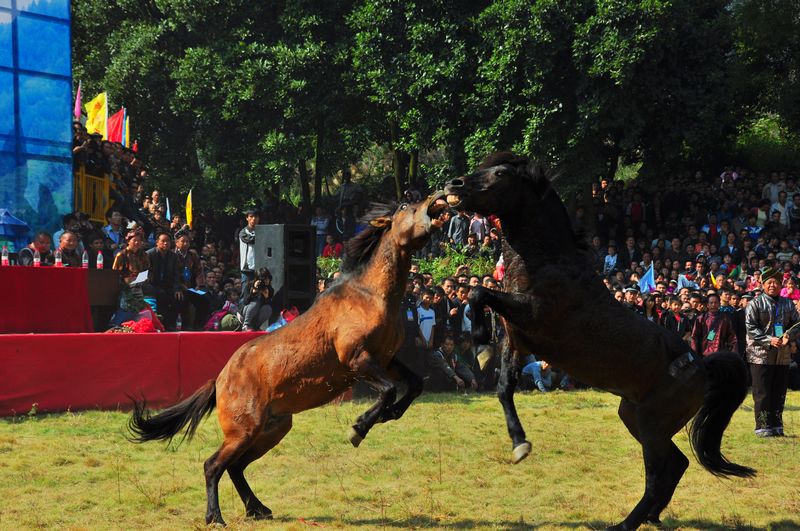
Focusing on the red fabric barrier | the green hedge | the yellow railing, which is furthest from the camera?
the green hedge

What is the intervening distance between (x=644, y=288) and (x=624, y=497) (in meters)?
10.5

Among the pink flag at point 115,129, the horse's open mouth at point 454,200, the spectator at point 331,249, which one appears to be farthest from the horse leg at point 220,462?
the pink flag at point 115,129

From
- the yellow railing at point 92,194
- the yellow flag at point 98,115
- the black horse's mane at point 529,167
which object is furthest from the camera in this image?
the yellow flag at point 98,115

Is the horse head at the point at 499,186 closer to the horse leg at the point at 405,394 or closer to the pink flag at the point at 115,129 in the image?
the horse leg at the point at 405,394

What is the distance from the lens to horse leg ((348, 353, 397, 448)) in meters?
6.90

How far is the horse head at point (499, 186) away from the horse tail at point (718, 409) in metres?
2.14

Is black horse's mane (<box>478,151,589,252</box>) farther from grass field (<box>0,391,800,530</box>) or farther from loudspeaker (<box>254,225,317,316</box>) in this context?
loudspeaker (<box>254,225,317,316</box>)

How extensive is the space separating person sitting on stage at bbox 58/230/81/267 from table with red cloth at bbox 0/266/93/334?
4.06 feet

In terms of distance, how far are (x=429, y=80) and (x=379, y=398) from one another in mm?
16598

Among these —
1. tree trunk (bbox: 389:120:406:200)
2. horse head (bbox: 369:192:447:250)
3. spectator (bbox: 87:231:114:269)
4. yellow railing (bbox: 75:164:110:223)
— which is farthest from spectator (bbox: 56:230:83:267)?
tree trunk (bbox: 389:120:406:200)

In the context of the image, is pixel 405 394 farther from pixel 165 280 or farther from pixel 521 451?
pixel 165 280

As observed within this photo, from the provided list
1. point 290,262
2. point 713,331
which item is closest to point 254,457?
point 290,262

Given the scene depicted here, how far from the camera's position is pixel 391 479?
8.79 meters

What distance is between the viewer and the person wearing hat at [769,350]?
10977 millimetres
